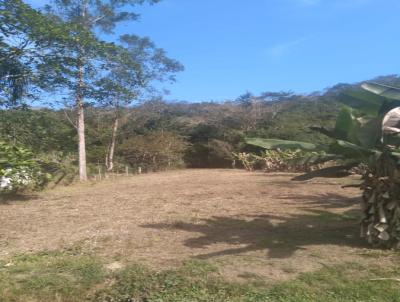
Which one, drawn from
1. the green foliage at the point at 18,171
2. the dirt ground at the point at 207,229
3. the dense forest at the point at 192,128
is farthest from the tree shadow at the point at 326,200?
the dense forest at the point at 192,128

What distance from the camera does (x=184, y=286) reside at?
3871 millimetres

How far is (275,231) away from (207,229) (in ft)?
2.89

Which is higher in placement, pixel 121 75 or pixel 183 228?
pixel 121 75

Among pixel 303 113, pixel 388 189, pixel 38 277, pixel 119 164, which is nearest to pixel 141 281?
pixel 38 277

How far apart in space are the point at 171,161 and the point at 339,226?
18.5 metres

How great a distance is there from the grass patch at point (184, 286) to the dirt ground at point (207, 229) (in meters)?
0.21

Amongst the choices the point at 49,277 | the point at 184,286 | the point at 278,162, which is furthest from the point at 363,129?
the point at 278,162

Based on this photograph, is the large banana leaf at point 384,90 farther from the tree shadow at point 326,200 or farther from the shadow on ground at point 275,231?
the tree shadow at point 326,200

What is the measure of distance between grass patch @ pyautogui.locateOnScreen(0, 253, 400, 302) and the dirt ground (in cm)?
21

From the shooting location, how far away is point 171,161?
2412 centimetres

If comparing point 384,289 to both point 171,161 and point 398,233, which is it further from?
point 171,161

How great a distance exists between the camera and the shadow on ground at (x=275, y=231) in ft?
16.1

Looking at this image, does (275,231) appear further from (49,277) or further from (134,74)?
(134,74)

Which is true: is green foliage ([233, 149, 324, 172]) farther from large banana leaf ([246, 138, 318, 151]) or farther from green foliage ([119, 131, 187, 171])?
large banana leaf ([246, 138, 318, 151])
